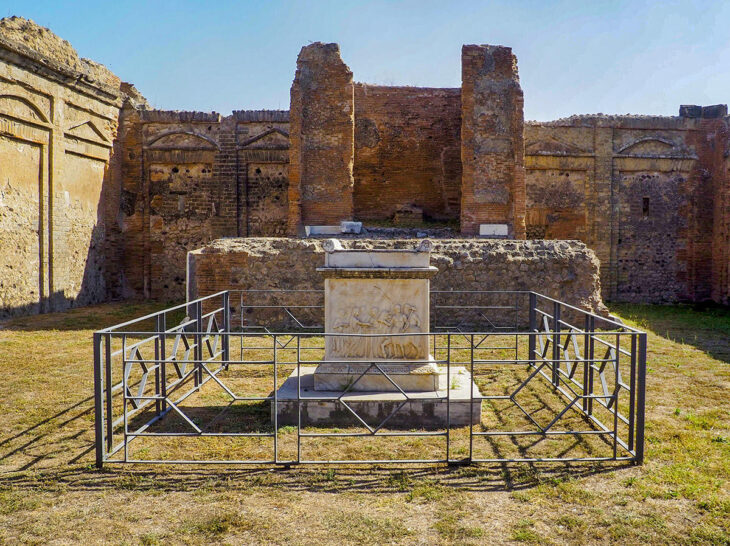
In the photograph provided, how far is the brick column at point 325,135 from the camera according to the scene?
15094 mm

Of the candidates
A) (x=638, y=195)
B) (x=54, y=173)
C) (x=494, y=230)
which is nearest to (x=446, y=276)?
(x=494, y=230)

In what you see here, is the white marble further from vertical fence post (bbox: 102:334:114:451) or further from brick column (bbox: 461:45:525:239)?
vertical fence post (bbox: 102:334:114:451)

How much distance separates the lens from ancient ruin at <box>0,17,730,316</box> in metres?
15.0

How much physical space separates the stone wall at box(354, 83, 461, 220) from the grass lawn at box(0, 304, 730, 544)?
470 inches

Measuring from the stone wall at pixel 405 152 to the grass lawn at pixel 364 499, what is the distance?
1195 cm

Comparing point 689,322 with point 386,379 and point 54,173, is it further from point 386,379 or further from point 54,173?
point 54,173

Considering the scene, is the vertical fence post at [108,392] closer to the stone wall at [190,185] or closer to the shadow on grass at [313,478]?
the shadow on grass at [313,478]

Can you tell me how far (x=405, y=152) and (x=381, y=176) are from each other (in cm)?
99

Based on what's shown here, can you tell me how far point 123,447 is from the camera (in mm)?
4969

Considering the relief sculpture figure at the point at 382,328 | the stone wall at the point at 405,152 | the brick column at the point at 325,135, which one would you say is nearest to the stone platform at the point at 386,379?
the relief sculpture figure at the point at 382,328

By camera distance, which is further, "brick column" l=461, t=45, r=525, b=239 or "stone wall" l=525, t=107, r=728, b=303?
"stone wall" l=525, t=107, r=728, b=303

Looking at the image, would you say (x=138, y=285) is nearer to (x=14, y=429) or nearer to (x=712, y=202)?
(x=14, y=429)

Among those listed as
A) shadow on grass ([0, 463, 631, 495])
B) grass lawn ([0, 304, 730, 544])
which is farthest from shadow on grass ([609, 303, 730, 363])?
shadow on grass ([0, 463, 631, 495])

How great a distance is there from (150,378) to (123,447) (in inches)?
115
